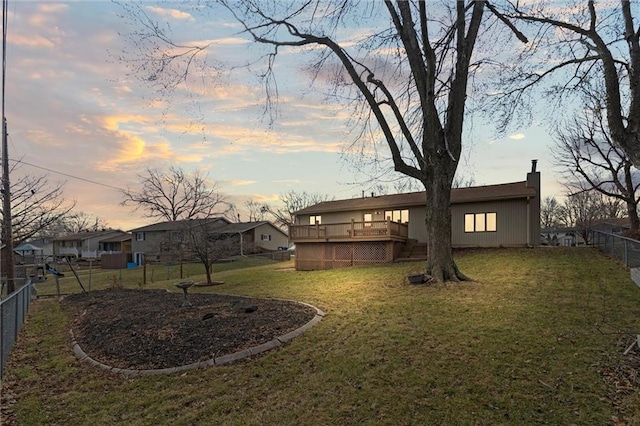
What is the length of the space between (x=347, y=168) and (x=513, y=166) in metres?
12.9

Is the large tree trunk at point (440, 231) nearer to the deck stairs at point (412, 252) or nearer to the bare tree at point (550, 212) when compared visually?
the deck stairs at point (412, 252)

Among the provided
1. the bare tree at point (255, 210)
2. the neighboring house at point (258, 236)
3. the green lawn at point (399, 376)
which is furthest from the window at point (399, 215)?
the bare tree at point (255, 210)

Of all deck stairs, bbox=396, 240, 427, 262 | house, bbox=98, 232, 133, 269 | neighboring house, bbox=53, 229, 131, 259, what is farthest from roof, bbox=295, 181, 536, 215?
neighboring house, bbox=53, 229, 131, 259

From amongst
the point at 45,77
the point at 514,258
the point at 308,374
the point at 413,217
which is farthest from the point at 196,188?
the point at 308,374

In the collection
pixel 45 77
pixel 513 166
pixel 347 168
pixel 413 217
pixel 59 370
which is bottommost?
pixel 59 370

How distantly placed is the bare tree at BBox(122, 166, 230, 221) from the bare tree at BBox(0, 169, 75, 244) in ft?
77.7

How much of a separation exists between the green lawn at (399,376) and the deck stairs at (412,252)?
33.7 feet

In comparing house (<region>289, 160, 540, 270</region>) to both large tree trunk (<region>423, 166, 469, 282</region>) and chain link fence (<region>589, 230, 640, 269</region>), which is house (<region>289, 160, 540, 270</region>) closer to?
chain link fence (<region>589, 230, 640, 269</region>)

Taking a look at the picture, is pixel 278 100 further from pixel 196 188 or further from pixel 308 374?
pixel 196 188

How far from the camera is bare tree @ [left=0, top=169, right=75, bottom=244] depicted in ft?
51.0

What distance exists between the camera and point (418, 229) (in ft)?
69.5

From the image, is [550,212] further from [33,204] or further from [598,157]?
[33,204]

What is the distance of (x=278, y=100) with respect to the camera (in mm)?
11828

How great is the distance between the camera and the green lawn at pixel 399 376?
3910 mm
